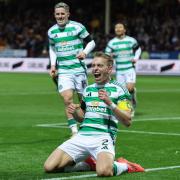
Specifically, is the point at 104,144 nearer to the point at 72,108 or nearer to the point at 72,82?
the point at 72,108

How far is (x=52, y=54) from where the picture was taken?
51.7 feet

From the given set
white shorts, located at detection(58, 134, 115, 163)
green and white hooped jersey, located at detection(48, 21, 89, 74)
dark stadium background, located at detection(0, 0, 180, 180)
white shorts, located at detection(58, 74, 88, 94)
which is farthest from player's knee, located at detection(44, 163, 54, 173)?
green and white hooped jersey, located at detection(48, 21, 89, 74)

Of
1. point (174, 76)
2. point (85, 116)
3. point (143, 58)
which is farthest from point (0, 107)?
point (143, 58)

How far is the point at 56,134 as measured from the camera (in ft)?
51.2

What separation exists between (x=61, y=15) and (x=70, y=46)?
0.72 m

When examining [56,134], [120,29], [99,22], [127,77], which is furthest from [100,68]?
[99,22]

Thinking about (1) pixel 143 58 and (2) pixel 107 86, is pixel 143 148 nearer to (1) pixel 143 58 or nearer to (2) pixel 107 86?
(2) pixel 107 86

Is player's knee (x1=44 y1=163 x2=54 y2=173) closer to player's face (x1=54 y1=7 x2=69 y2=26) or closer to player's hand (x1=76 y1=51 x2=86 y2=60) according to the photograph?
player's hand (x1=76 y1=51 x2=86 y2=60)

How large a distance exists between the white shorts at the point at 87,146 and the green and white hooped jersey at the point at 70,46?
499 centimetres

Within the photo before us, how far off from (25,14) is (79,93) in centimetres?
4359

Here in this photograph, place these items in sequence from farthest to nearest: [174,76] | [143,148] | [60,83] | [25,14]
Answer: [25,14] < [174,76] < [60,83] < [143,148]

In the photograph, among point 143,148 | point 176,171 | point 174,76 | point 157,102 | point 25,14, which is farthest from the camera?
point 25,14

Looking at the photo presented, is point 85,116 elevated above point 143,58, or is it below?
above

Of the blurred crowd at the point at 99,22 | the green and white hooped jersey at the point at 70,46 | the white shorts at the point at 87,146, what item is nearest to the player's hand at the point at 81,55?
the green and white hooped jersey at the point at 70,46
